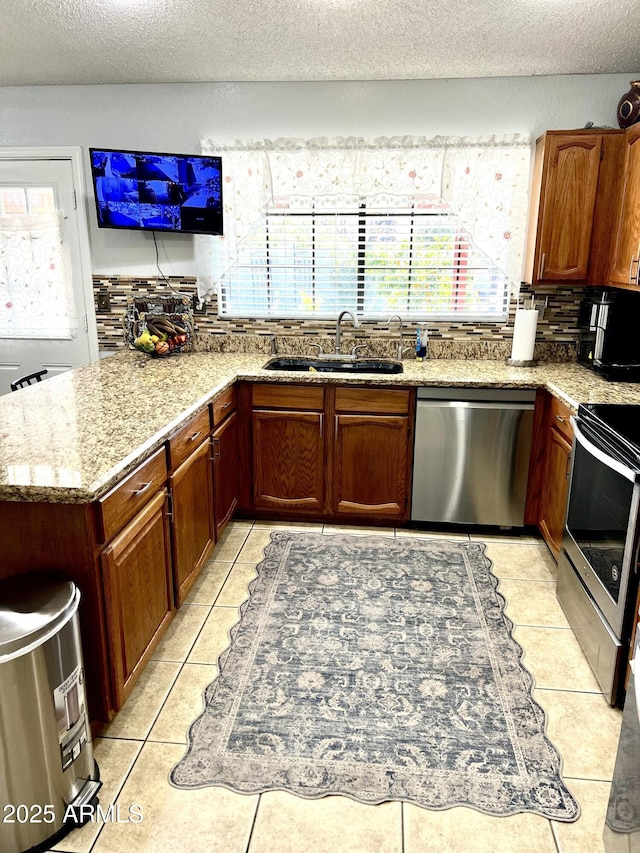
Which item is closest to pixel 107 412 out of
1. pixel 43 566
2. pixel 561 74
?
pixel 43 566

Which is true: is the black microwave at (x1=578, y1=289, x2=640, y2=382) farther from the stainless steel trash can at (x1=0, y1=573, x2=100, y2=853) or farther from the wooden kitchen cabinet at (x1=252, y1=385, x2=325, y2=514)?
the stainless steel trash can at (x1=0, y1=573, x2=100, y2=853)

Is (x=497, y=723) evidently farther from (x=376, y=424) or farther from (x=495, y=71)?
(x=495, y=71)

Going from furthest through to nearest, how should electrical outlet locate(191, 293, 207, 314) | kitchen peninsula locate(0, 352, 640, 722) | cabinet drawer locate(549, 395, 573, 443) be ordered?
electrical outlet locate(191, 293, 207, 314), cabinet drawer locate(549, 395, 573, 443), kitchen peninsula locate(0, 352, 640, 722)

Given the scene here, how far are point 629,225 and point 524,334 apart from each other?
75 cm

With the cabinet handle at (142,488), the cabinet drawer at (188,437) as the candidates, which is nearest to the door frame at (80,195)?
the cabinet drawer at (188,437)

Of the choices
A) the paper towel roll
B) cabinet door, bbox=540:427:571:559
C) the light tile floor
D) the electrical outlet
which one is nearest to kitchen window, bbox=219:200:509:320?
the electrical outlet

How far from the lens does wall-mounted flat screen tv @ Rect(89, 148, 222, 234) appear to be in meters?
3.44

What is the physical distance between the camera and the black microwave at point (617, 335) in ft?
10.1

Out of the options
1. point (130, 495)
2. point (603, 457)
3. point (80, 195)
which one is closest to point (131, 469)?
point (130, 495)

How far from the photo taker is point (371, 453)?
3.41 m

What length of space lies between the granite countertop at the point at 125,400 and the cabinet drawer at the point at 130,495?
47mm

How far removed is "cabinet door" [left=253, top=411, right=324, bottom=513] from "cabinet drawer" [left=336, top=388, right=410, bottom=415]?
0.52 ft

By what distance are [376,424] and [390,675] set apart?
56.6 inches

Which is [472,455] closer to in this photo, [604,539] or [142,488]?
[604,539]
